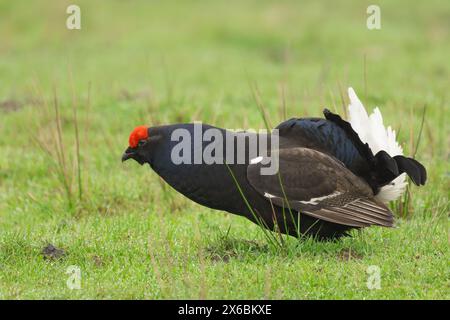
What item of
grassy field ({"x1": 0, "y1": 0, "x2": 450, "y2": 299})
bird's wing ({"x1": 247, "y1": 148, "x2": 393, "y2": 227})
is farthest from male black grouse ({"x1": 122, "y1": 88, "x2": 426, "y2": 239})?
grassy field ({"x1": 0, "y1": 0, "x2": 450, "y2": 299})

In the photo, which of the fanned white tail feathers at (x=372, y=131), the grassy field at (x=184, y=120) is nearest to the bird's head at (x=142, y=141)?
the grassy field at (x=184, y=120)

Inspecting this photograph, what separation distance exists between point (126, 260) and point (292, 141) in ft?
5.58

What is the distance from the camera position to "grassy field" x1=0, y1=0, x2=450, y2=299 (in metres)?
6.12

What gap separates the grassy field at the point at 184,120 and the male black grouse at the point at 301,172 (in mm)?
304

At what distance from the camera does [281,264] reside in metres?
6.25

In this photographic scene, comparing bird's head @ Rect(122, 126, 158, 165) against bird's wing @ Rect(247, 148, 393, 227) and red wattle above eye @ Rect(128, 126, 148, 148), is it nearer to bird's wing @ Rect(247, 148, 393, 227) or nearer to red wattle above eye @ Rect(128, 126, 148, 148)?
red wattle above eye @ Rect(128, 126, 148, 148)

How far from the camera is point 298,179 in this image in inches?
260

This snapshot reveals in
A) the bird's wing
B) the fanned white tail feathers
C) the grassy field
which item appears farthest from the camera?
the fanned white tail feathers

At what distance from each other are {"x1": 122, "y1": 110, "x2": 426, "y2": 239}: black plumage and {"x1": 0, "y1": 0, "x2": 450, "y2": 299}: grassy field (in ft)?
0.95

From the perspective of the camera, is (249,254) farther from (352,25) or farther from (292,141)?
(352,25)

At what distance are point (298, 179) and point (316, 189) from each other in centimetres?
17

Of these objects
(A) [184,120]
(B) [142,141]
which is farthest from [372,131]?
(A) [184,120]

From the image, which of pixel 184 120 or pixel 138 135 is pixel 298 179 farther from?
pixel 184 120

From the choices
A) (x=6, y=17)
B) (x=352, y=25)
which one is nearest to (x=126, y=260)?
(x=352, y=25)
